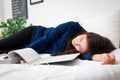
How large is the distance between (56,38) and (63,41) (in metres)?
0.09

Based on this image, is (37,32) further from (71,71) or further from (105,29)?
(71,71)

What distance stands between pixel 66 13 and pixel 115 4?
1.97 ft

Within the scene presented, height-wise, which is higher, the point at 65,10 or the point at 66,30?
the point at 65,10

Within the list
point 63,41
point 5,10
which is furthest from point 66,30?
point 5,10

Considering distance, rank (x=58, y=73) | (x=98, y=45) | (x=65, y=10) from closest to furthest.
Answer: (x=58, y=73), (x=98, y=45), (x=65, y=10)

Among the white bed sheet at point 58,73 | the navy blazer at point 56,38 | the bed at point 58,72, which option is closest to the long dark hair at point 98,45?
the navy blazer at point 56,38

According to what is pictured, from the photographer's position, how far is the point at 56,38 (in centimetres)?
171

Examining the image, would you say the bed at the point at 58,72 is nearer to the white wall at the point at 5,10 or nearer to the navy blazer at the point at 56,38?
the navy blazer at the point at 56,38

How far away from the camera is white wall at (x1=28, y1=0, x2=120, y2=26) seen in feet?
6.35

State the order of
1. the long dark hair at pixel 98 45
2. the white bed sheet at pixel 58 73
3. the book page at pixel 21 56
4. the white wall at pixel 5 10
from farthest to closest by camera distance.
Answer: the white wall at pixel 5 10
the long dark hair at pixel 98 45
the book page at pixel 21 56
the white bed sheet at pixel 58 73

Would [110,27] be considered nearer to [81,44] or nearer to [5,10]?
[81,44]

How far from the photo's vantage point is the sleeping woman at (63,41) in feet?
4.40

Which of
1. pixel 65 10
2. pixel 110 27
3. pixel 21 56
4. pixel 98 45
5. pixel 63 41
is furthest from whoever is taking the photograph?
pixel 65 10

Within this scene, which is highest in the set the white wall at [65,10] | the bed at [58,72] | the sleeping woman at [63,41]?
the white wall at [65,10]
